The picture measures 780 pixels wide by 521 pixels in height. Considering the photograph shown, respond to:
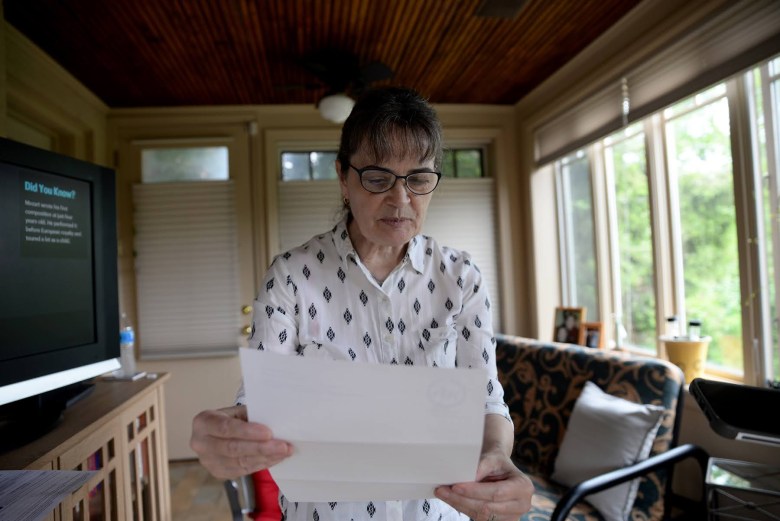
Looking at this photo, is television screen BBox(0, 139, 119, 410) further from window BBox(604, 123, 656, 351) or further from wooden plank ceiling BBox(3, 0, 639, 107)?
window BBox(604, 123, 656, 351)

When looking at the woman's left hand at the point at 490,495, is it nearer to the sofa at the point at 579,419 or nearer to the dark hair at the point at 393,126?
the dark hair at the point at 393,126

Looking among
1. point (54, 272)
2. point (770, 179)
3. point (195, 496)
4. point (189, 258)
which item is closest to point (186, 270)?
point (189, 258)

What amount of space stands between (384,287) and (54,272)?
2.97ft

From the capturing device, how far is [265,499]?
5.54 feet

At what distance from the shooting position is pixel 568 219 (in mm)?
3684

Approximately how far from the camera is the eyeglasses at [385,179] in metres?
0.92

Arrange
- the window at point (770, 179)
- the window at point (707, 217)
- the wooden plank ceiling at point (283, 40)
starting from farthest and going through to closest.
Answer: the wooden plank ceiling at point (283, 40) < the window at point (707, 217) < the window at point (770, 179)

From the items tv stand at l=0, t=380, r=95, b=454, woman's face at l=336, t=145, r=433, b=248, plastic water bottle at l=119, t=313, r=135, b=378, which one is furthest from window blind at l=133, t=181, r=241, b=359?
Answer: woman's face at l=336, t=145, r=433, b=248

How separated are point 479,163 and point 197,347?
8.92 ft

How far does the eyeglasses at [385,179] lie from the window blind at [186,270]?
296 cm

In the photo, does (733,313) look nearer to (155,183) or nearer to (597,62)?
(597,62)

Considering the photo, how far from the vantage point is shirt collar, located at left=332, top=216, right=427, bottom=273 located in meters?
1.02

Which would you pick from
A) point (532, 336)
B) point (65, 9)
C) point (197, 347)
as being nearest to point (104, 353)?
point (65, 9)

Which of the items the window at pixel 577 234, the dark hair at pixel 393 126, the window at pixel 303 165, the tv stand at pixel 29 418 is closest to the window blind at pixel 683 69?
the window at pixel 577 234
